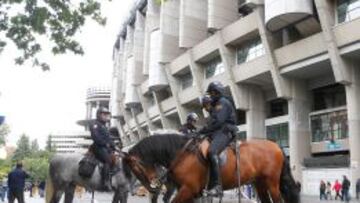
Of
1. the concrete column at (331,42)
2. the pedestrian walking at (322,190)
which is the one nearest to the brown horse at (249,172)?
the pedestrian walking at (322,190)

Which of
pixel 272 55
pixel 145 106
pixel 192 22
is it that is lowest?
pixel 145 106

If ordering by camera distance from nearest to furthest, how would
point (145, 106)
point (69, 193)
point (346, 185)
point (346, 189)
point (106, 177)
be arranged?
1. point (106, 177)
2. point (69, 193)
3. point (346, 189)
4. point (346, 185)
5. point (145, 106)

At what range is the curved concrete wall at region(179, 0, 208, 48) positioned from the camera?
193ft

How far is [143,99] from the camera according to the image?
78.2 m

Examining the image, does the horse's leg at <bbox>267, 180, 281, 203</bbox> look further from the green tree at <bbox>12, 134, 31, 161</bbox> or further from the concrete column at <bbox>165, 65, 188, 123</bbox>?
the green tree at <bbox>12, 134, 31, 161</bbox>

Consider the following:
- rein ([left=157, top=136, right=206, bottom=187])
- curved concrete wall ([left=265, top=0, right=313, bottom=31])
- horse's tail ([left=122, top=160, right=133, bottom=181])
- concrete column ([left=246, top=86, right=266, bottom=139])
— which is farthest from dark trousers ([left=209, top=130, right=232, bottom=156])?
concrete column ([left=246, top=86, right=266, bottom=139])

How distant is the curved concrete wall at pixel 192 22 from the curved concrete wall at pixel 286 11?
17.1m

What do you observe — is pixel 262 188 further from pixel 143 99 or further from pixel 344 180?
pixel 143 99

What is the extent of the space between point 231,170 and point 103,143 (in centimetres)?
303

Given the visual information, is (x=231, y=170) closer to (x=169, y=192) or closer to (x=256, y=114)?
(x=169, y=192)

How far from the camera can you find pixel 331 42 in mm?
38594

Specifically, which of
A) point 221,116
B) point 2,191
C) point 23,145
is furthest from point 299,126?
point 23,145

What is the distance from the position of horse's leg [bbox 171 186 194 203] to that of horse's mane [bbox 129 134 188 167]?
0.53 metres

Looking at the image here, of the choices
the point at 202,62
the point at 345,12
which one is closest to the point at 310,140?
the point at 345,12
